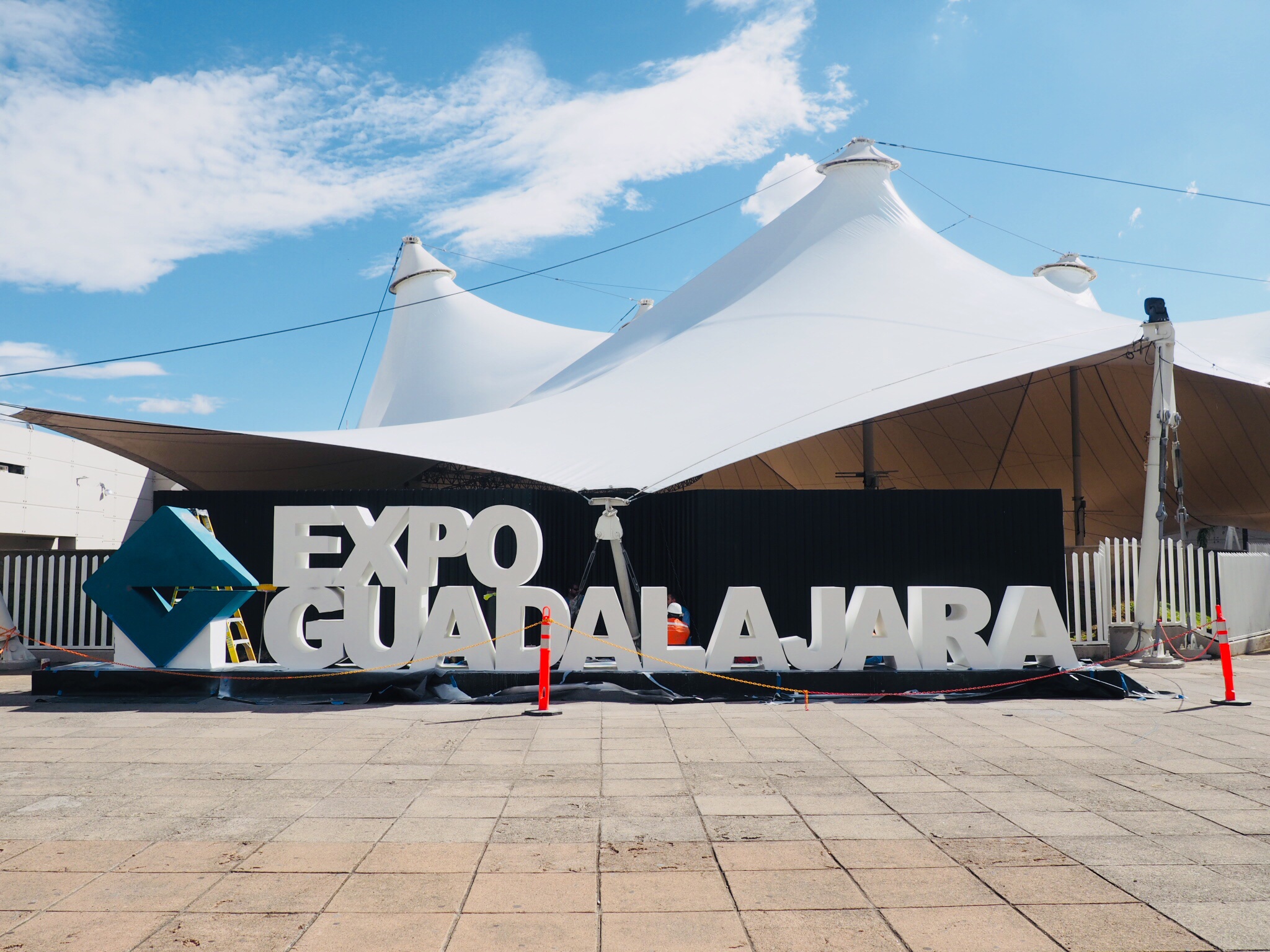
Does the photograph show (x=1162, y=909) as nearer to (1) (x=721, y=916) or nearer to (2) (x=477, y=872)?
(1) (x=721, y=916)

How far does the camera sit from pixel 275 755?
6031 mm

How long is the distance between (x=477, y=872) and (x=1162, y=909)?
252 centimetres

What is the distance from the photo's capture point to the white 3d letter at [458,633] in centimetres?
891

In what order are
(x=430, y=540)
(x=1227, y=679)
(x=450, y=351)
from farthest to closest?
(x=450, y=351), (x=430, y=540), (x=1227, y=679)

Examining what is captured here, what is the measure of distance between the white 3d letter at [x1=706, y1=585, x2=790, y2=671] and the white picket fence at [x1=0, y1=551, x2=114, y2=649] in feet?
24.5

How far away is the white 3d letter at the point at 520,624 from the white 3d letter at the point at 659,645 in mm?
740

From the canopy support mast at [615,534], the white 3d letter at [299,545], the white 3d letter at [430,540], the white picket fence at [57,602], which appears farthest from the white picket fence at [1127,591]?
the white picket fence at [57,602]

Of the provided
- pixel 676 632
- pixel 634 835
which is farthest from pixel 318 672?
pixel 634 835

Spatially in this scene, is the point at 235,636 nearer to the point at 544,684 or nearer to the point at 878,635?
the point at 544,684

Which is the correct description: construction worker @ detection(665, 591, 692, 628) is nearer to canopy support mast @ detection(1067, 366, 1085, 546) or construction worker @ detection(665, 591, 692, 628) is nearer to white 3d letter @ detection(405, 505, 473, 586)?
white 3d letter @ detection(405, 505, 473, 586)

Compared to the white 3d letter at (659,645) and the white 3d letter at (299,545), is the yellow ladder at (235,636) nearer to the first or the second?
the white 3d letter at (299,545)

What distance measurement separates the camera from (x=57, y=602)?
11.9 meters

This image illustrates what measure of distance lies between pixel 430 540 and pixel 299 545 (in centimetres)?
131

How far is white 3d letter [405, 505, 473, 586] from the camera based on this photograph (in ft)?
30.0
